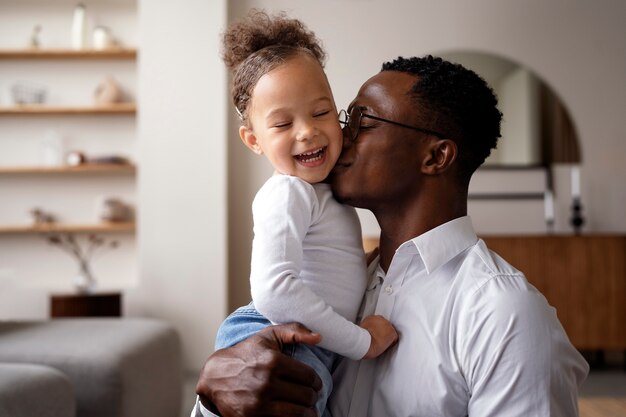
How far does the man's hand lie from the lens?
3.95 ft

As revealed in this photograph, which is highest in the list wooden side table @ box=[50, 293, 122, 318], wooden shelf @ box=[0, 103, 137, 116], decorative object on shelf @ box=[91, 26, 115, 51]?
decorative object on shelf @ box=[91, 26, 115, 51]

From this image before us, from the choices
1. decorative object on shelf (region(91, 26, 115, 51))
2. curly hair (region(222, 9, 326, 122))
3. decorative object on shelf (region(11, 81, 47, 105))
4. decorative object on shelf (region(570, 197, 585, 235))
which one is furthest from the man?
decorative object on shelf (region(11, 81, 47, 105))

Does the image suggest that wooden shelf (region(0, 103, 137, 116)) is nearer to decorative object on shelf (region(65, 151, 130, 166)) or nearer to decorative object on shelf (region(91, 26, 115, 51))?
decorative object on shelf (region(65, 151, 130, 166))

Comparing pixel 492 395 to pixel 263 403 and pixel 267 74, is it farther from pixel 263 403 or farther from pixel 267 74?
pixel 267 74

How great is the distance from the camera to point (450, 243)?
141 centimetres

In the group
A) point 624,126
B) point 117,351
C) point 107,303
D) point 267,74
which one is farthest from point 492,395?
point 624,126

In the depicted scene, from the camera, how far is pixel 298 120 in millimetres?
1498

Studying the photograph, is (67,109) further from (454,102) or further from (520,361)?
(520,361)

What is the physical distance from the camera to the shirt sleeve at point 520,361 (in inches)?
46.1

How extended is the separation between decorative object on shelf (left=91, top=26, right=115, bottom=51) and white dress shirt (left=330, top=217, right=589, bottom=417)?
462 centimetres

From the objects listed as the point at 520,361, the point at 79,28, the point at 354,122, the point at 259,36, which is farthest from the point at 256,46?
the point at 79,28

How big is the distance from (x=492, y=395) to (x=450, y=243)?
322mm

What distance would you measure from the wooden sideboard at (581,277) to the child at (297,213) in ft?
10.8

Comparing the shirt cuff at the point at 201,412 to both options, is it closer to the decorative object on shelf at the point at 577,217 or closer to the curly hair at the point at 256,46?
the curly hair at the point at 256,46
